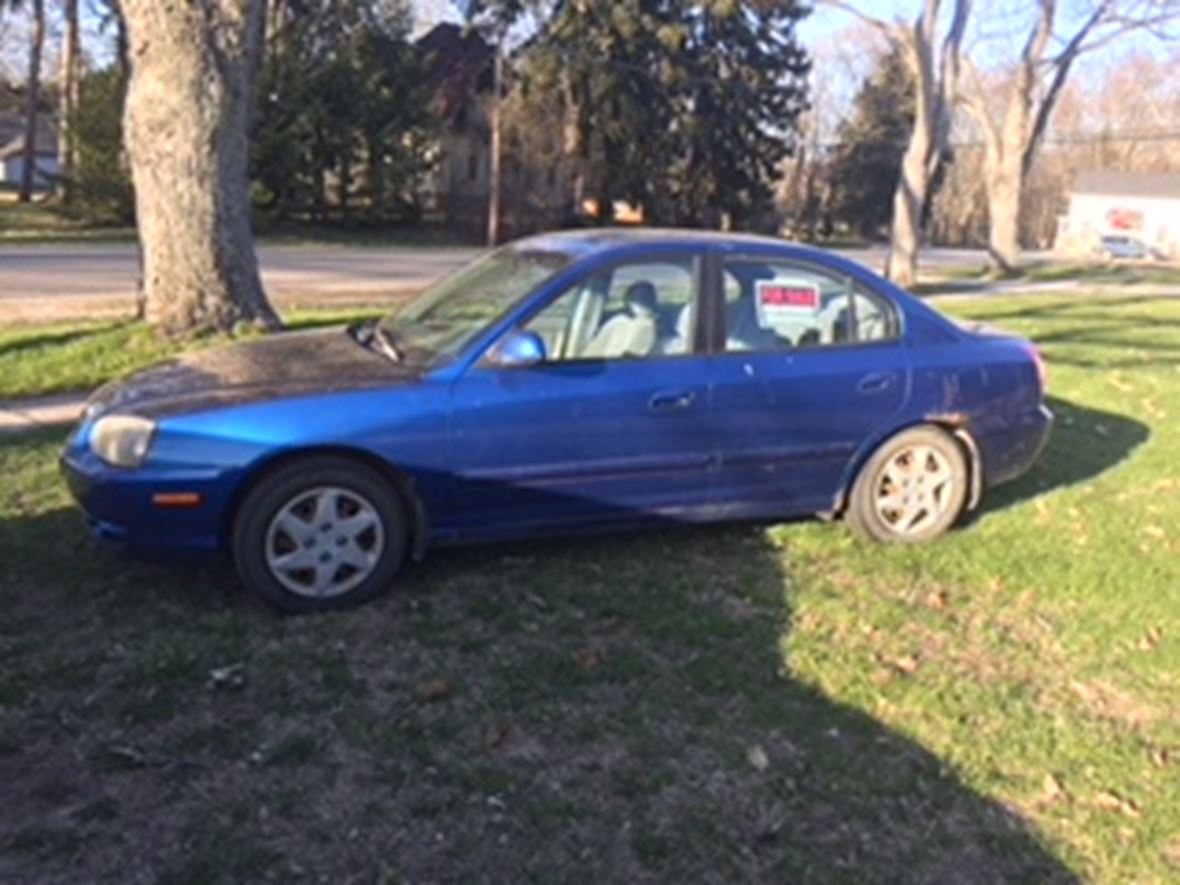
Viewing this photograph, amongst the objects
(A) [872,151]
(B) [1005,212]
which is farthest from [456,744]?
(A) [872,151]

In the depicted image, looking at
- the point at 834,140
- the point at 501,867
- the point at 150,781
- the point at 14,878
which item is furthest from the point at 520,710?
the point at 834,140

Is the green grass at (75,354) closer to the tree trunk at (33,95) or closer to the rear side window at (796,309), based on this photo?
the rear side window at (796,309)

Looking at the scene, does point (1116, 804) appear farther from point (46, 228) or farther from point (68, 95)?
point (68, 95)

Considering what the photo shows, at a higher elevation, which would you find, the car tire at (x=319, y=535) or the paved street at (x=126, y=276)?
the paved street at (x=126, y=276)

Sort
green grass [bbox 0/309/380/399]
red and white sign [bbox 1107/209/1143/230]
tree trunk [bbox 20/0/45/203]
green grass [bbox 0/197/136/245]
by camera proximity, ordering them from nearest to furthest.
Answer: green grass [bbox 0/309/380/399] → green grass [bbox 0/197/136/245] → tree trunk [bbox 20/0/45/203] → red and white sign [bbox 1107/209/1143/230]

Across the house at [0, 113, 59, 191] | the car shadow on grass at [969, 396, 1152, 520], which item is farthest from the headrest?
the house at [0, 113, 59, 191]

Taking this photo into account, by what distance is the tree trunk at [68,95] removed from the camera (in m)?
32.2

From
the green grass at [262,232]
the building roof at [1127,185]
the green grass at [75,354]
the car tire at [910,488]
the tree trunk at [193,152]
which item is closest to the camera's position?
the car tire at [910,488]

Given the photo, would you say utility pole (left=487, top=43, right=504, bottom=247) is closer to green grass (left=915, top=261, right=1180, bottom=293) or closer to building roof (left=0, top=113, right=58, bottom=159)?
green grass (left=915, top=261, right=1180, bottom=293)

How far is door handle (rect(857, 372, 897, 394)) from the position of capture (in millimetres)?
5289

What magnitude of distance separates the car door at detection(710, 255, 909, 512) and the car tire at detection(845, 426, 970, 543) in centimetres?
15

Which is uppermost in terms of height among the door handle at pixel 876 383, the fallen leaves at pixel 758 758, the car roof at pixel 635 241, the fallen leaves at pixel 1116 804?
the car roof at pixel 635 241

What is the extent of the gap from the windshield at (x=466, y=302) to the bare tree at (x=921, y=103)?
666 inches

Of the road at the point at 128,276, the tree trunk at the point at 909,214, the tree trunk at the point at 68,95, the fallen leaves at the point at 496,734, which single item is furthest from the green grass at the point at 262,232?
the fallen leaves at the point at 496,734
